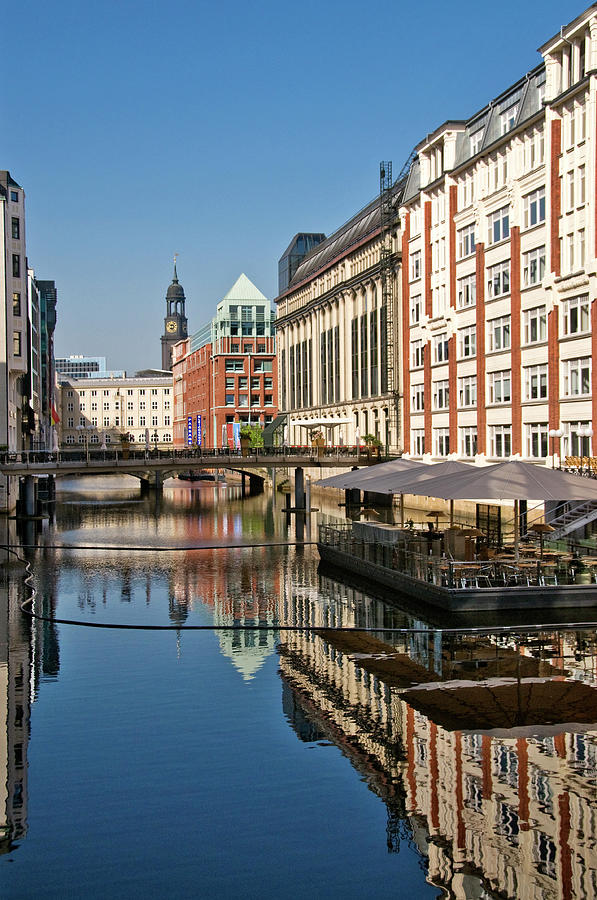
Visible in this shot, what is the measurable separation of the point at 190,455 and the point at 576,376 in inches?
1540

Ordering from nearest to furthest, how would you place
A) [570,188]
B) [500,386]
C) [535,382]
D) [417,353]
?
[570,188]
[535,382]
[500,386]
[417,353]

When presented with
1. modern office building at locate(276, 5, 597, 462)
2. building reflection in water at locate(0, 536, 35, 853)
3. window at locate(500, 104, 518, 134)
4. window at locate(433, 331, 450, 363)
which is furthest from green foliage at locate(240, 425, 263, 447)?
building reflection in water at locate(0, 536, 35, 853)

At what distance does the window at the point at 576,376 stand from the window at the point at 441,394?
19365 millimetres

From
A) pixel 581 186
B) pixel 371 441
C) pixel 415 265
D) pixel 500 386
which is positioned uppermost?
pixel 415 265

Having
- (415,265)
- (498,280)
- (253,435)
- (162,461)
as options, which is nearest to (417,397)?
(415,265)

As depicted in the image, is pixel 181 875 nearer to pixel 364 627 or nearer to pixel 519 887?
pixel 519 887

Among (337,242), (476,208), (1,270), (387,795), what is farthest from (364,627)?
(337,242)

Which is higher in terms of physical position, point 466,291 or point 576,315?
point 466,291

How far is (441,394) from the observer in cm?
7800

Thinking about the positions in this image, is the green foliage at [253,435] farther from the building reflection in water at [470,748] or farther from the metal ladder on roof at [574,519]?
the building reflection in water at [470,748]

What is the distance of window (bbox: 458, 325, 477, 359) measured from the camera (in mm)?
70812

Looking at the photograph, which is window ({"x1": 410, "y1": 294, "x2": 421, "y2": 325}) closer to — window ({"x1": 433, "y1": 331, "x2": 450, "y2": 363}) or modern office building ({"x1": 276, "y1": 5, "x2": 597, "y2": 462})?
modern office building ({"x1": 276, "y1": 5, "x2": 597, "y2": 462})

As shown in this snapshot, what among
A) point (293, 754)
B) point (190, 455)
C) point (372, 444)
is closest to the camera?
point (293, 754)

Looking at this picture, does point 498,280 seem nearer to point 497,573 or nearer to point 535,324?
point 535,324
